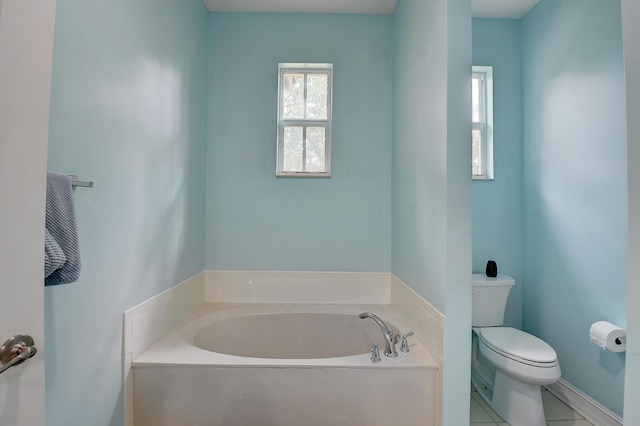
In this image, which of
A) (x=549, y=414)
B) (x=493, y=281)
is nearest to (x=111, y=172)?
(x=493, y=281)

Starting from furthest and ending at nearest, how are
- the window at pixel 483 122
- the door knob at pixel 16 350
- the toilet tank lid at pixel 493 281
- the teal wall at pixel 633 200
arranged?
the window at pixel 483 122
the toilet tank lid at pixel 493 281
the teal wall at pixel 633 200
the door knob at pixel 16 350

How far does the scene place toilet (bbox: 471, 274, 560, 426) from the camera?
64.8 inches

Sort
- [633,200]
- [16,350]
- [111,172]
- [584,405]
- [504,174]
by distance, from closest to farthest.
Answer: [16,350]
[633,200]
[111,172]
[584,405]
[504,174]

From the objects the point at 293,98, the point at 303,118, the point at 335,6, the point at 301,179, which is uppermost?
the point at 335,6

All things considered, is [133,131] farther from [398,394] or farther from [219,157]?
[398,394]

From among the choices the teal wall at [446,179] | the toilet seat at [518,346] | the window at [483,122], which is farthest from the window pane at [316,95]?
the toilet seat at [518,346]

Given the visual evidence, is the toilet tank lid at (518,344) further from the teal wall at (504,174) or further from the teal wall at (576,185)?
the teal wall at (504,174)

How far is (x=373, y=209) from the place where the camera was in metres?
2.26

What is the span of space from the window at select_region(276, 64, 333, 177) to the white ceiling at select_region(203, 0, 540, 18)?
15.9 inches

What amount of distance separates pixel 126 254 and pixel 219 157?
1.14 metres

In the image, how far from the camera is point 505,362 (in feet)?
5.70

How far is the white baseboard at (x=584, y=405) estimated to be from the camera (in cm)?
170

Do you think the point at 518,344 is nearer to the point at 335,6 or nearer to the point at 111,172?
the point at 111,172

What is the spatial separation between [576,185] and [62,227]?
2.68 meters
